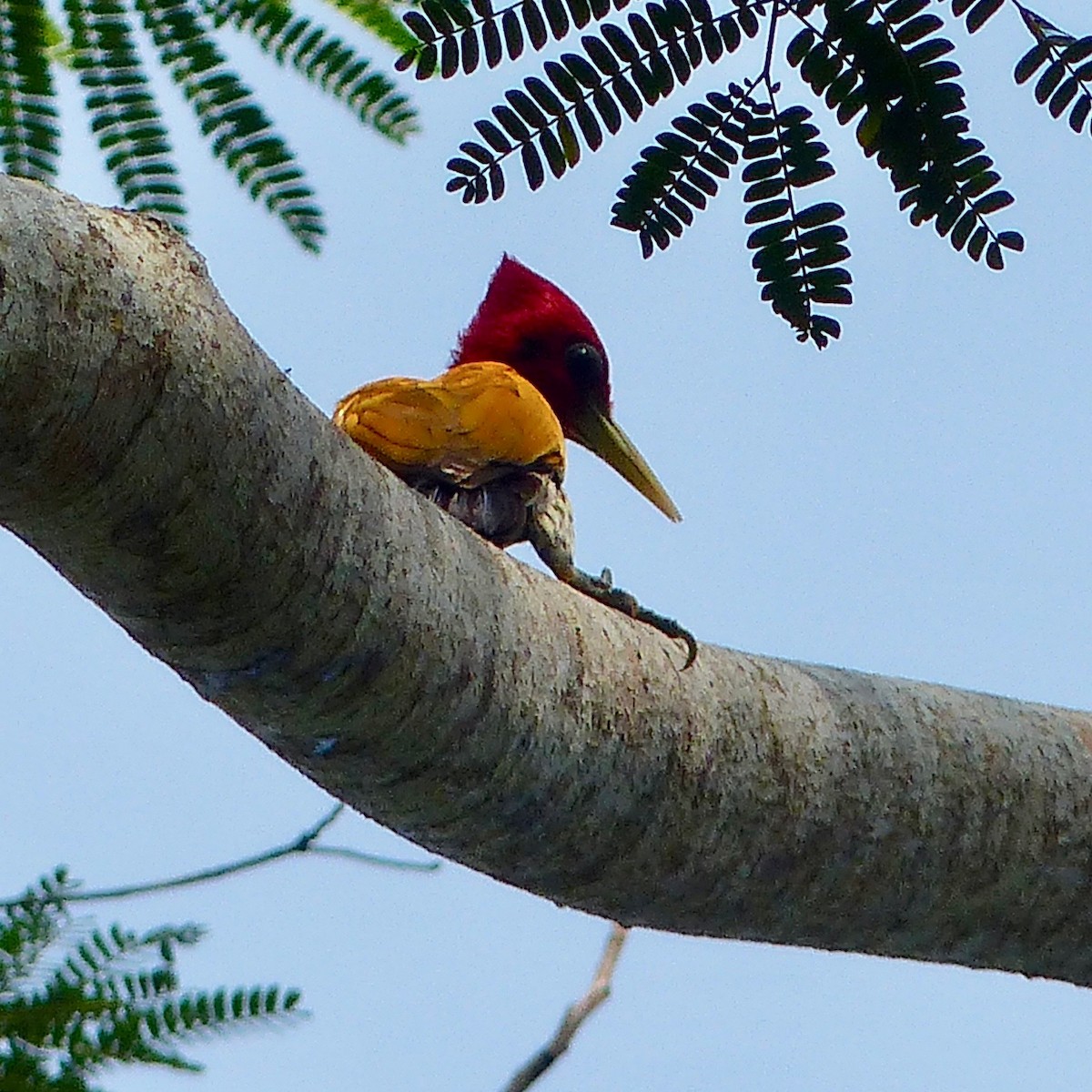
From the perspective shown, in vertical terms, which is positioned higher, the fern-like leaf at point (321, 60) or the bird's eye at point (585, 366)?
the bird's eye at point (585, 366)

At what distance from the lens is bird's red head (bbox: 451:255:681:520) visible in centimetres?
460

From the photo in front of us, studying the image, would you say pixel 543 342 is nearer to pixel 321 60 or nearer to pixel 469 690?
pixel 321 60

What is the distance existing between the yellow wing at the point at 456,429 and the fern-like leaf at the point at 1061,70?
51.6 inches

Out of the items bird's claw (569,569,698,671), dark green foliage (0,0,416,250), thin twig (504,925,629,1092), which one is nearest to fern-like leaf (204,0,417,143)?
dark green foliage (0,0,416,250)

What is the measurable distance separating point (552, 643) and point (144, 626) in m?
0.51

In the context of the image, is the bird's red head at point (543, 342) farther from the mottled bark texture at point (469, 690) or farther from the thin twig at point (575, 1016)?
the mottled bark texture at point (469, 690)

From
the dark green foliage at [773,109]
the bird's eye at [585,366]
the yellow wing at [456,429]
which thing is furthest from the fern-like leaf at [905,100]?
the bird's eye at [585,366]

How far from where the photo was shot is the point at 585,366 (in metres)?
4.64

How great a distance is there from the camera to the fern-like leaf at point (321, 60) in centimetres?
281

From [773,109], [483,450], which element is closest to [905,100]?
[773,109]

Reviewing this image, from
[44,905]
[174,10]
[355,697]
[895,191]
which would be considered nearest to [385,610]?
[355,697]

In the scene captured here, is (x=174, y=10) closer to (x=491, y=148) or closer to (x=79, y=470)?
(x=491, y=148)

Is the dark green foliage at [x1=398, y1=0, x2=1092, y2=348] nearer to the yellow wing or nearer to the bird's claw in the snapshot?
the bird's claw

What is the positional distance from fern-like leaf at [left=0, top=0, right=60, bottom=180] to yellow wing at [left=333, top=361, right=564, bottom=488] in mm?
670
